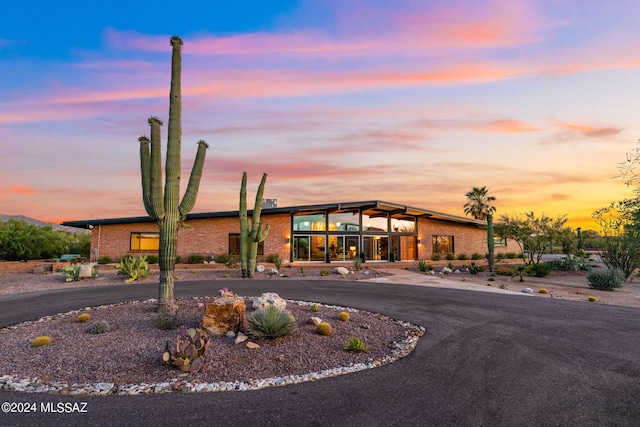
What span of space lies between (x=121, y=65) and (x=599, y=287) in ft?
81.9

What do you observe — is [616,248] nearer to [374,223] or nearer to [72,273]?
[374,223]

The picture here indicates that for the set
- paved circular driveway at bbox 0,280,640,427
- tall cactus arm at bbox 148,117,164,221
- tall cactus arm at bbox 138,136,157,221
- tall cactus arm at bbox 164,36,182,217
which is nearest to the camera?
paved circular driveway at bbox 0,280,640,427

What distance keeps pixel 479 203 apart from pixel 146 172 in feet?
142

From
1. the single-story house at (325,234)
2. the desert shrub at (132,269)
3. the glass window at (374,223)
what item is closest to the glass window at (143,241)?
the single-story house at (325,234)

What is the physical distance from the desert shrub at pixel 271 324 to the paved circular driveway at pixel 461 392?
85.2 inches

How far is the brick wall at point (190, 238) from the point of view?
87.4ft

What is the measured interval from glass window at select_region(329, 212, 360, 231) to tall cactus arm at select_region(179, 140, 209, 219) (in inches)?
861

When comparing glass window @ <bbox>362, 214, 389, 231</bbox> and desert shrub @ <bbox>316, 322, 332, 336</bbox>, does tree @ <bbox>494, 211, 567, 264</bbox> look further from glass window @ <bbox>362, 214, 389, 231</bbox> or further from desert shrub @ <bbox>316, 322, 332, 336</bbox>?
desert shrub @ <bbox>316, 322, 332, 336</bbox>

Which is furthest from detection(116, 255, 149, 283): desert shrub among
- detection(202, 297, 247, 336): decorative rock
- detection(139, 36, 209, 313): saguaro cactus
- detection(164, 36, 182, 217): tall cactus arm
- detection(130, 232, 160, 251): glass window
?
detection(202, 297, 247, 336): decorative rock

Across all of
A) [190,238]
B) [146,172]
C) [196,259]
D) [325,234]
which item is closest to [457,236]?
[325,234]

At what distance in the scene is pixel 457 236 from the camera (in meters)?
36.7

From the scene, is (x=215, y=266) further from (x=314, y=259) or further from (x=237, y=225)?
(x=314, y=259)

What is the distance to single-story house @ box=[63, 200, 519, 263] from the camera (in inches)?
1064

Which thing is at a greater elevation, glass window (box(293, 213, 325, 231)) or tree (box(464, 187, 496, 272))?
tree (box(464, 187, 496, 272))
